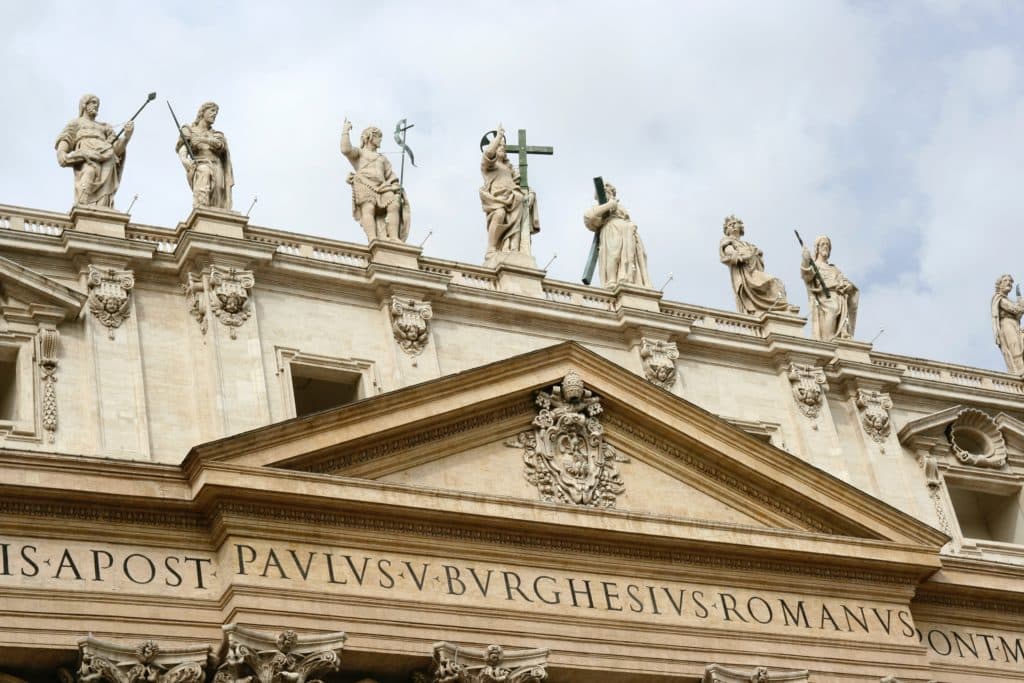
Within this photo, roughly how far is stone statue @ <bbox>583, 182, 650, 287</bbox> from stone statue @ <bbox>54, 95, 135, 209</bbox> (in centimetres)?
830

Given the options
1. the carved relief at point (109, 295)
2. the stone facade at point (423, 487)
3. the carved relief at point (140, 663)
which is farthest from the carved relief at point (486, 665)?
the carved relief at point (109, 295)

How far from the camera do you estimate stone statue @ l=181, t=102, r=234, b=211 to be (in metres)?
29.4

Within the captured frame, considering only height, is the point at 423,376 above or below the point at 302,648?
above

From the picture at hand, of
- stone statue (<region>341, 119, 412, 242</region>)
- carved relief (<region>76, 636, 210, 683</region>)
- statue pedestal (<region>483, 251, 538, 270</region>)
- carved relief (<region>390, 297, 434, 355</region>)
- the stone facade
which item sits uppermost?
stone statue (<region>341, 119, 412, 242</region>)

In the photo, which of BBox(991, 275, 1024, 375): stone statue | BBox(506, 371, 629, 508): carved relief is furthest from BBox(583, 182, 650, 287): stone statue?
BBox(991, 275, 1024, 375): stone statue

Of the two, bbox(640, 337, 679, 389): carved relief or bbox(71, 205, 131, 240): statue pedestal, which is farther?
bbox(640, 337, 679, 389): carved relief

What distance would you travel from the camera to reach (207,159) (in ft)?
97.2

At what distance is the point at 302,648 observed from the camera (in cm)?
2445

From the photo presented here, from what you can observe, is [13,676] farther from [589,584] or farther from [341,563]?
[589,584]

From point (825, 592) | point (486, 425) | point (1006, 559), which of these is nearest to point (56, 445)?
point (486, 425)

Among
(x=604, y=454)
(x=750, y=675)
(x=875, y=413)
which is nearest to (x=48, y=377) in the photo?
(x=604, y=454)

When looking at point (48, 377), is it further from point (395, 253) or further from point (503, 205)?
point (503, 205)

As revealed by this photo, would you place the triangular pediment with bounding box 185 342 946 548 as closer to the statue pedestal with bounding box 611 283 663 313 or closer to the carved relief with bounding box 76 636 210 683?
the statue pedestal with bounding box 611 283 663 313

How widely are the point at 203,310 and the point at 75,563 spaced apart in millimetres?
4892
